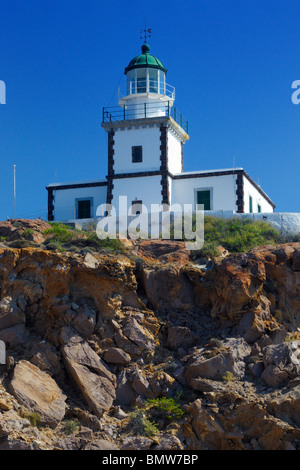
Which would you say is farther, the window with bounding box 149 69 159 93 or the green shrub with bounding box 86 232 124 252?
the window with bounding box 149 69 159 93

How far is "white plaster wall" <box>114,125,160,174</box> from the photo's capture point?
3644 cm

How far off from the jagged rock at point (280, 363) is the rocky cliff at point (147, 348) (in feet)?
0.10

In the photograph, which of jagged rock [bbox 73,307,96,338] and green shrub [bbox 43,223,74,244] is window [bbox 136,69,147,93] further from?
jagged rock [bbox 73,307,96,338]

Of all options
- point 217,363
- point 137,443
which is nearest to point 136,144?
point 217,363

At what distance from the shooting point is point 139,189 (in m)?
35.9

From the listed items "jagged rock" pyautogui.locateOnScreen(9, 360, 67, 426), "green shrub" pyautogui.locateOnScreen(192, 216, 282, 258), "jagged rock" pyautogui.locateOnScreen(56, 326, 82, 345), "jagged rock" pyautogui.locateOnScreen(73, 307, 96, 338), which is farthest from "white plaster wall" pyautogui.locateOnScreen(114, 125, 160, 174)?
"jagged rock" pyautogui.locateOnScreen(9, 360, 67, 426)

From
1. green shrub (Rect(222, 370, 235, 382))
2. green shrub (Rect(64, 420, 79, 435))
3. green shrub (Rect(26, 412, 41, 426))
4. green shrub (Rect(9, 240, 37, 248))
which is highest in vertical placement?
green shrub (Rect(9, 240, 37, 248))

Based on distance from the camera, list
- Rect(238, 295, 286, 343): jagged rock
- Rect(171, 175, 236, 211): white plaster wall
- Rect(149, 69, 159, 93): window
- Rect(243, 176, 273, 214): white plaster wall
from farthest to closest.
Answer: Rect(149, 69, 159, 93): window < Rect(243, 176, 273, 214): white plaster wall < Rect(171, 175, 236, 211): white plaster wall < Rect(238, 295, 286, 343): jagged rock

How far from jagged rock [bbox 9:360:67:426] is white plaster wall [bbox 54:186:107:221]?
52.7ft

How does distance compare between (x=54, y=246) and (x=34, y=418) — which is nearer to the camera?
(x=34, y=418)

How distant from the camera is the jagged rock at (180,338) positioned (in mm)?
23297

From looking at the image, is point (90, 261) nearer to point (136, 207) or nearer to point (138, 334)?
point (138, 334)

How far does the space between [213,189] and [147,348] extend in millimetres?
14063

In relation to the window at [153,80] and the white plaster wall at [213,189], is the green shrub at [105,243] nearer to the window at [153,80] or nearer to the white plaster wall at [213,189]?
the white plaster wall at [213,189]
